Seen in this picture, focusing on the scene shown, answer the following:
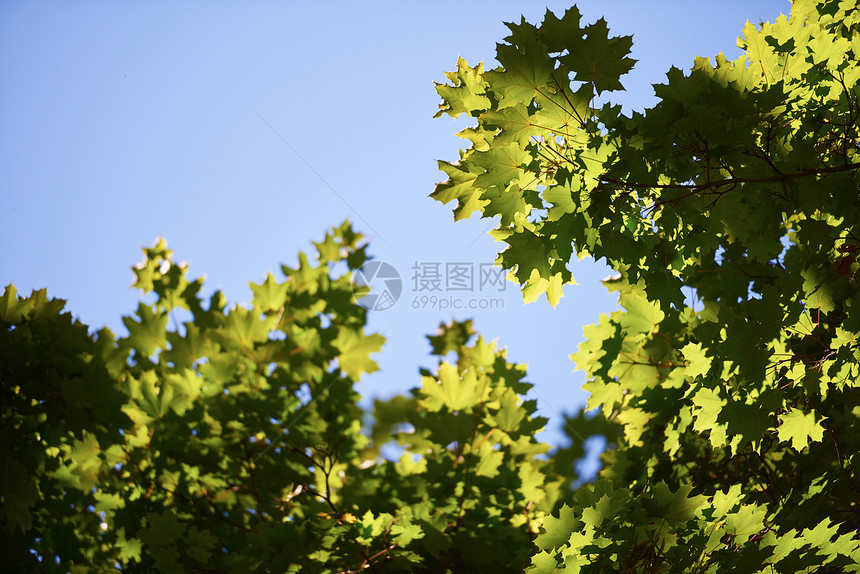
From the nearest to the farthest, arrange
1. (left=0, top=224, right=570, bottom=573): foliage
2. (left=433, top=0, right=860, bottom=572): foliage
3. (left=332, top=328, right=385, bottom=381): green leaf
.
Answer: (left=433, top=0, right=860, bottom=572): foliage
(left=0, top=224, right=570, bottom=573): foliage
(left=332, top=328, right=385, bottom=381): green leaf

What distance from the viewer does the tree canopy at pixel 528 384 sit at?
174cm

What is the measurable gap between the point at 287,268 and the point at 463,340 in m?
1.29

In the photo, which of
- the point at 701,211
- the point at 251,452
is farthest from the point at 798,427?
the point at 251,452

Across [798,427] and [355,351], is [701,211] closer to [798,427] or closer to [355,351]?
[798,427]

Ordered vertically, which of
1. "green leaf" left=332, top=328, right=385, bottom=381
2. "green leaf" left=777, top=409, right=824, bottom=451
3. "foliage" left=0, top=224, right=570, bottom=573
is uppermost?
"green leaf" left=332, top=328, right=385, bottom=381

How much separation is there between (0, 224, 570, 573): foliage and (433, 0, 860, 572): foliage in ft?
2.47

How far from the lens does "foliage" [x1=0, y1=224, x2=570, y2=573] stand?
2.41 metres

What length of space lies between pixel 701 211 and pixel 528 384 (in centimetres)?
149

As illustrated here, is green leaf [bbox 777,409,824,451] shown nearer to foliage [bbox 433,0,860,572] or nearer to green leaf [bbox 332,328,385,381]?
foliage [bbox 433,0,860,572]

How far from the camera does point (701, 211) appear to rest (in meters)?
1.82

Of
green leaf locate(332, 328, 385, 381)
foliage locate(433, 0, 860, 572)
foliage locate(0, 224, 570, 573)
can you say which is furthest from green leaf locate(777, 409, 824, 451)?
green leaf locate(332, 328, 385, 381)

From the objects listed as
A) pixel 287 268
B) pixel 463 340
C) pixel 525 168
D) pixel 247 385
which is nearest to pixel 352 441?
pixel 247 385

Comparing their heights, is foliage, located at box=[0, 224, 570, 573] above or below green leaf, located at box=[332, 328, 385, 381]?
below

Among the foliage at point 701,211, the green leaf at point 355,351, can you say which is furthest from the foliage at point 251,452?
the foliage at point 701,211
